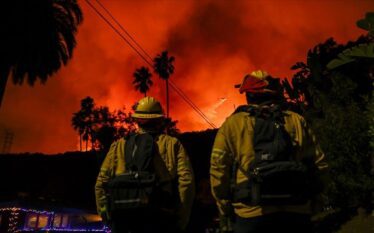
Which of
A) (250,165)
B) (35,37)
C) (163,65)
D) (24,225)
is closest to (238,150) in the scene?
(250,165)

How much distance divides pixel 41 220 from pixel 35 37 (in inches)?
400

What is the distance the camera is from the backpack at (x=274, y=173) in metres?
3.07

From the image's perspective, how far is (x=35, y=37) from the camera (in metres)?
24.9

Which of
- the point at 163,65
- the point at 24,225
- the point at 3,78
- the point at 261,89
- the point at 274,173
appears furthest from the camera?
the point at 163,65

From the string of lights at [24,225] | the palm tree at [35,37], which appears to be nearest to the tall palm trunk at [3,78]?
the palm tree at [35,37]

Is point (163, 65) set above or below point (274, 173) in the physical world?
above

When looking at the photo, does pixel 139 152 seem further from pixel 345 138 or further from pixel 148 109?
pixel 345 138

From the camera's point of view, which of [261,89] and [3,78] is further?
[3,78]

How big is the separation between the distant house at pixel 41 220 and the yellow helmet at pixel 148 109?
1623cm

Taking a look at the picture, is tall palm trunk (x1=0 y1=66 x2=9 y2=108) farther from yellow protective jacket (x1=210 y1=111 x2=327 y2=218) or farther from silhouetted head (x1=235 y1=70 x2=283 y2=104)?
yellow protective jacket (x1=210 y1=111 x2=327 y2=218)

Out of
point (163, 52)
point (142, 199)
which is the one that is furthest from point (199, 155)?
point (142, 199)

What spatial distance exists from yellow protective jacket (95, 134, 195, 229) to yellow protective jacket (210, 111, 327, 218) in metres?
0.78

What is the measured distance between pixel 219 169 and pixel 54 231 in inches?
770

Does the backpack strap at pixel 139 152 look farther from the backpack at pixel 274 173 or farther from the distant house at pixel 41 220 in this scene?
the distant house at pixel 41 220
